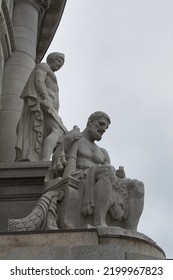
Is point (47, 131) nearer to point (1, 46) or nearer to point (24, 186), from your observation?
point (24, 186)

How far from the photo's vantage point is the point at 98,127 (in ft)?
45.0

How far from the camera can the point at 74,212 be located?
11.7 m

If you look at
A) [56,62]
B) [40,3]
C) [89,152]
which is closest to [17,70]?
[40,3]

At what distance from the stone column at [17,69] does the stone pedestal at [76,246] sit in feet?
26.0

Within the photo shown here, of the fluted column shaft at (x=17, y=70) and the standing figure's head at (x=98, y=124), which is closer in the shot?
the standing figure's head at (x=98, y=124)

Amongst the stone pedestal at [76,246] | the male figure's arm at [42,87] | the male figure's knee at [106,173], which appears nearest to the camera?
the stone pedestal at [76,246]

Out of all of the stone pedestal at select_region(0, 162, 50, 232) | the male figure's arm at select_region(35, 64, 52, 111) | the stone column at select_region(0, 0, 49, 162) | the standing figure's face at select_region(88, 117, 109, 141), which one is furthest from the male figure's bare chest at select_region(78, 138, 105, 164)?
the stone column at select_region(0, 0, 49, 162)

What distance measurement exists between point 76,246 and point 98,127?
4299mm

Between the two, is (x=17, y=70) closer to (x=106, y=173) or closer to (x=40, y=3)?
(x=40, y=3)

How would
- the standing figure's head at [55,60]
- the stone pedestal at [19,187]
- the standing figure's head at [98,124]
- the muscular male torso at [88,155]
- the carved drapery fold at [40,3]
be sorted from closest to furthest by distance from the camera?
the muscular male torso at [88,155] < the standing figure's head at [98,124] < the stone pedestal at [19,187] < the standing figure's head at [55,60] < the carved drapery fold at [40,3]

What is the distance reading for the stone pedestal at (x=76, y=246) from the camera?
978 centimetres

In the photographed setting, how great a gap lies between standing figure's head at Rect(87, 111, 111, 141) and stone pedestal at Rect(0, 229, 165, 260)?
3.39 m

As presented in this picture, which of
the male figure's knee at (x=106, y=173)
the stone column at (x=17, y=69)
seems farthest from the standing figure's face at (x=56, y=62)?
the male figure's knee at (x=106, y=173)

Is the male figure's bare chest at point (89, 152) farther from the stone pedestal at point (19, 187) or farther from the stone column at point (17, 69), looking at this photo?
the stone column at point (17, 69)
